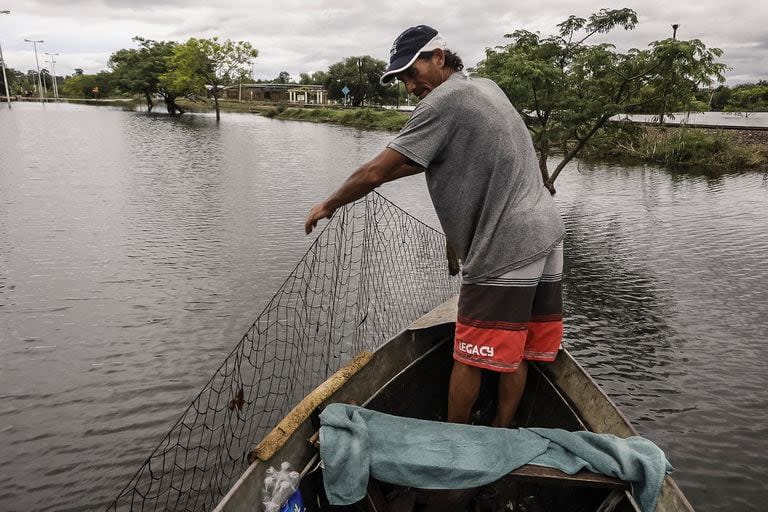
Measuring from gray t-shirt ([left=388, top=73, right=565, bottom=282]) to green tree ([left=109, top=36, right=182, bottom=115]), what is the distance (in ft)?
248

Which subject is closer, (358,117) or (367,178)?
(367,178)

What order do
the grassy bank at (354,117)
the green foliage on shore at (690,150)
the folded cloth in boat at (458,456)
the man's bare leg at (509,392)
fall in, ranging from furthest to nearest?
the grassy bank at (354,117), the green foliage on shore at (690,150), the man's bare leg at (509,392), the folded cloth in boat at (458,456)

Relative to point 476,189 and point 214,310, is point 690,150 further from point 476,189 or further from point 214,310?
point 476,189

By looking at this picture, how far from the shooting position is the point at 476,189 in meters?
2.70

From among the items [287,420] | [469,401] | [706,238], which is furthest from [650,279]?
[287,420]

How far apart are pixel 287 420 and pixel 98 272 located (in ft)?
27.5

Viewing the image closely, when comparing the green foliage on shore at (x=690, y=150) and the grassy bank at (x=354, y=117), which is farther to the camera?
the grassy bank at (x=354, y=117)

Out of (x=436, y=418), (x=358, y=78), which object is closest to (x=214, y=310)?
(x=436, y=418)

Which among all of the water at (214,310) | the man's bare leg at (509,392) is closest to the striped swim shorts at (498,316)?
the man's bare leg at (509,392)

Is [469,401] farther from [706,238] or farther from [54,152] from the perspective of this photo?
[54,152]

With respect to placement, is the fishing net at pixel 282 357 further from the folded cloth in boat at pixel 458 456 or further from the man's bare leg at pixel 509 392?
the man's bare leg at pixel 509 392

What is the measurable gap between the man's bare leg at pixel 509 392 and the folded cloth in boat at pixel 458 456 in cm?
62

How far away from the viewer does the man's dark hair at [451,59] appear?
2.78 meters

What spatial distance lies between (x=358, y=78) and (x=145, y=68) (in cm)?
3068
